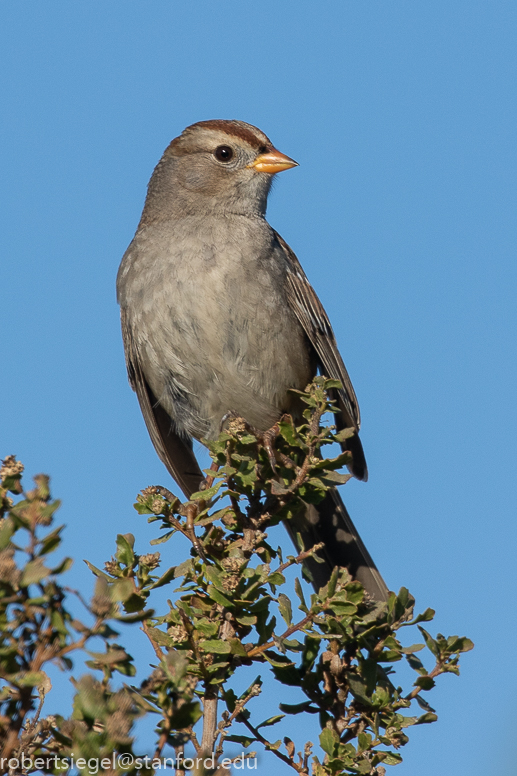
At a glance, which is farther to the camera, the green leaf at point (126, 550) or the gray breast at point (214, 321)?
the gray breast at point (214, 321)

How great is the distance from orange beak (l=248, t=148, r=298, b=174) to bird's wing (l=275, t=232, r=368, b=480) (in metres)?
0.44

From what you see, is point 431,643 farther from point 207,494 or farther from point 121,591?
point 121,591

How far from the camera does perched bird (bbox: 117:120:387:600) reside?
5406 millimetres

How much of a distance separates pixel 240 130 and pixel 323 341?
1545 mm

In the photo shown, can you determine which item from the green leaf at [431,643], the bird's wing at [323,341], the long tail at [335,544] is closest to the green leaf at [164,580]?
the green leaf at [431,643]

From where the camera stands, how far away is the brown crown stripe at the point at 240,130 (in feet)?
20.5

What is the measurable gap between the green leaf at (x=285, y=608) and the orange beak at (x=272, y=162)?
3.33m

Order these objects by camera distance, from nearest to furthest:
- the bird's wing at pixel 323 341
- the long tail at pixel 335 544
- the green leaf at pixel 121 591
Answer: the green leaf at pixel 121 591, the long tail at pixel 335 544, the bird's wing at pixel 323 341

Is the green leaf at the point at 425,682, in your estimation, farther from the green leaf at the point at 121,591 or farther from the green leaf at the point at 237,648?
the green leaf at the point at 121,591

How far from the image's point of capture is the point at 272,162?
609 cm

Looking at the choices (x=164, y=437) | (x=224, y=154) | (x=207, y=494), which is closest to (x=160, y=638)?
(x=207, y=494)

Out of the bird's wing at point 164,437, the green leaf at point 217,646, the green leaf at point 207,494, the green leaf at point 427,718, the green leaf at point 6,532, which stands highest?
the bird's wing at point 164,437

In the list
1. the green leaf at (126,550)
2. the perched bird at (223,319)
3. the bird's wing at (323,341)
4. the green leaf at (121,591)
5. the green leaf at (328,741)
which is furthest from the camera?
the bird's wing at (323,341)

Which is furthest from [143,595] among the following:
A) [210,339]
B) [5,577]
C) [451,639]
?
[210,339]
